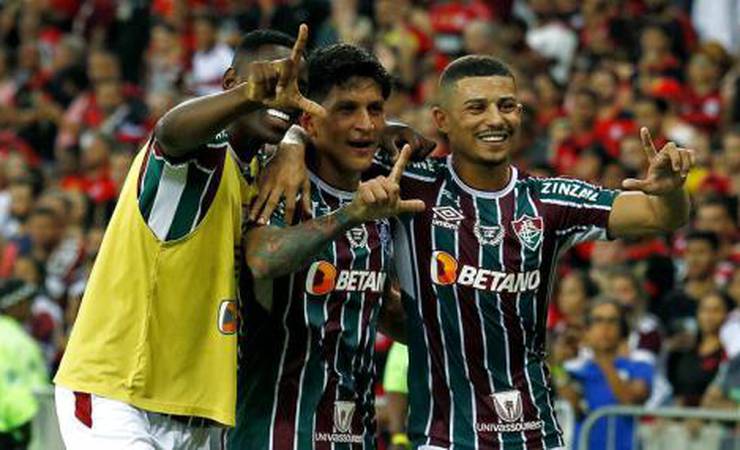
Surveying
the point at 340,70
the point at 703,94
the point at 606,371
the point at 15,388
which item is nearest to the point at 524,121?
the point at 703,94

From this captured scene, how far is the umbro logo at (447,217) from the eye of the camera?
760 centimetres

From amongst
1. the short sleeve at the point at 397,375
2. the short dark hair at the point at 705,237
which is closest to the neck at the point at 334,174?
the short sleeve at the point at 397,375

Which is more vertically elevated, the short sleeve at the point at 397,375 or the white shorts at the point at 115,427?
the short sleeve at the point at 397,375

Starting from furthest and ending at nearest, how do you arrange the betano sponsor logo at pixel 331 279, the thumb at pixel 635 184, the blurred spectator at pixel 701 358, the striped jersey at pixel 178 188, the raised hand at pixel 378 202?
the blurred spectator at pixel 701 358
the betano sponsor logo at pixel 331 279
the thumb at pixel 635 184
the striped jersey at pixel 178 188
the raised hand at pixel 378 202

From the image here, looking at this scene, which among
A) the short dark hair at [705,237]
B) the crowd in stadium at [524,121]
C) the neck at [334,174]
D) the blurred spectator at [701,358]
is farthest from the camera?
the short dark hair at [705,237]

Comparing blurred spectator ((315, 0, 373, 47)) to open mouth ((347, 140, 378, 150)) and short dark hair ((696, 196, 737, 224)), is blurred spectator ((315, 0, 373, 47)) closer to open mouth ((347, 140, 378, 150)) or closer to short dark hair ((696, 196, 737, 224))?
short dark hair ((696, 196, 737, 224))

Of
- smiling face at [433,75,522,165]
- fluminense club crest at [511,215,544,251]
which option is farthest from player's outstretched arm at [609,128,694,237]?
smiling face at [433,75,522,165]

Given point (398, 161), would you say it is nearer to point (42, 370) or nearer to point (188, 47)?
point (42, 370)

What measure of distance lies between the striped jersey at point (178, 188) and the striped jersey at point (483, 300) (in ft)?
2.94

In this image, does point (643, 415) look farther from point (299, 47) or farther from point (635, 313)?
point (299, 47)

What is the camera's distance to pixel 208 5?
69.3ft

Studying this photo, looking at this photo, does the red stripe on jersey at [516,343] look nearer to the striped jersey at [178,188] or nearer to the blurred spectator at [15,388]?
the striped jersey at [178,188]

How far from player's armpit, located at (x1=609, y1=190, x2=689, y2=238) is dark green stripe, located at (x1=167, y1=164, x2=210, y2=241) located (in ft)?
5.47

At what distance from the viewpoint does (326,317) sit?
7406mm
